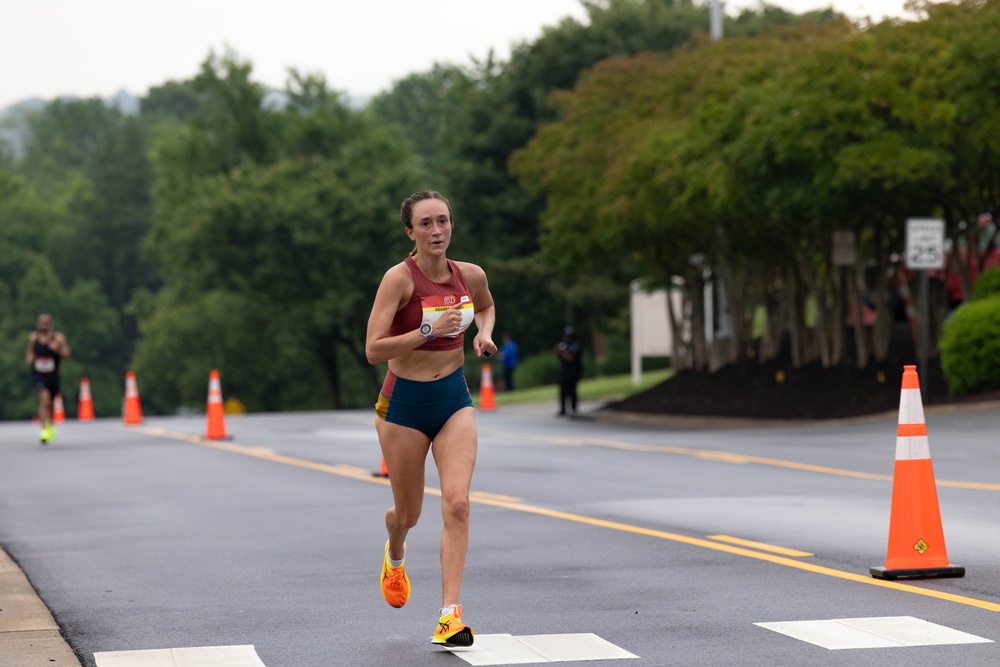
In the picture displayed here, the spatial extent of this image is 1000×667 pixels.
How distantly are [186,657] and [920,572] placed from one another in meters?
4.01

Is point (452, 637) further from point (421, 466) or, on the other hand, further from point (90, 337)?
point (90, 337)

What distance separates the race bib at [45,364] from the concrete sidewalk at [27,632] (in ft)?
50.3

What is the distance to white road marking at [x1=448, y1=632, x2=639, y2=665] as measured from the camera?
287 inches

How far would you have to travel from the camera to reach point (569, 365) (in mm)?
33281

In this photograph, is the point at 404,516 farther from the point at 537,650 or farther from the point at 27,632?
the point at 27,632

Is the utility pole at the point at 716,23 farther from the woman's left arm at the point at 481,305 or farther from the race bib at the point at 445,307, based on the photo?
the race bib at the point at 445,307

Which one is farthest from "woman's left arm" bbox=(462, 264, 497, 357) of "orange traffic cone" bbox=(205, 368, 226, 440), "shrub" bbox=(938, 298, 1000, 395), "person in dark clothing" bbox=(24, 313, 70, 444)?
"shrub" bbox=(938, 298, 1000, 395)

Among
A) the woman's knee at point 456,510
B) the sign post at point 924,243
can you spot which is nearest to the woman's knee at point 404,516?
the woman's knee at point 456,510

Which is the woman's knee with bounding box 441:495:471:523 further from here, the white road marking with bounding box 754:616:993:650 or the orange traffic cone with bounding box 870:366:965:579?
the orange traffic cone with bounding box 870:366:965:579

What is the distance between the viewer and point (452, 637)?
7414 millimetres

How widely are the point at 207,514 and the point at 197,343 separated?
214 feet

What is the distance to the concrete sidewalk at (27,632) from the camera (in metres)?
7.41

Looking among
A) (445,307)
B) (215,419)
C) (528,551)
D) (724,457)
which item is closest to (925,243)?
(724,457)

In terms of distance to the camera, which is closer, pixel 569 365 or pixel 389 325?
pixel 389 325
